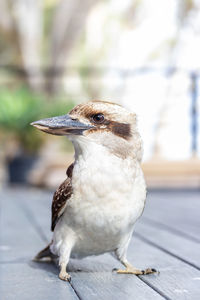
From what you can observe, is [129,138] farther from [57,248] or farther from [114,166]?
[57,248]

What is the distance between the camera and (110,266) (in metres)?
2.61

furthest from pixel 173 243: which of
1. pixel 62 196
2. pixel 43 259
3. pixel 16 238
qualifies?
pixel 62 196

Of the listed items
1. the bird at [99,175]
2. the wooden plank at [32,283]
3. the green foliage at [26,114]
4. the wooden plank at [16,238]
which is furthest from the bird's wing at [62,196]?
the green foliage at [26,114]

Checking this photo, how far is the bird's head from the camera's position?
82.2 inches

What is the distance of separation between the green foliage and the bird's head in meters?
6.52

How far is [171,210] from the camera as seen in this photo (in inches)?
200

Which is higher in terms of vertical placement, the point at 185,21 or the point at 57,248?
the point at 185,21

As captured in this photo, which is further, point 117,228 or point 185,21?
point 185,21

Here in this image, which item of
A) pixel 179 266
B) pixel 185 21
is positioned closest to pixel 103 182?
pixel 179 266

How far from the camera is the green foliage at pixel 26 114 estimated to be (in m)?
8.88

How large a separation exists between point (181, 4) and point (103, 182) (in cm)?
1253

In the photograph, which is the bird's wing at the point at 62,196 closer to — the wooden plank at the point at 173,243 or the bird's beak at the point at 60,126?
the bird's beak at the point at 60,126

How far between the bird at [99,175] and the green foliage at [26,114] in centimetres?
652

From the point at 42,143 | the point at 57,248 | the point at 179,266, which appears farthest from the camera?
the point at 42,143
